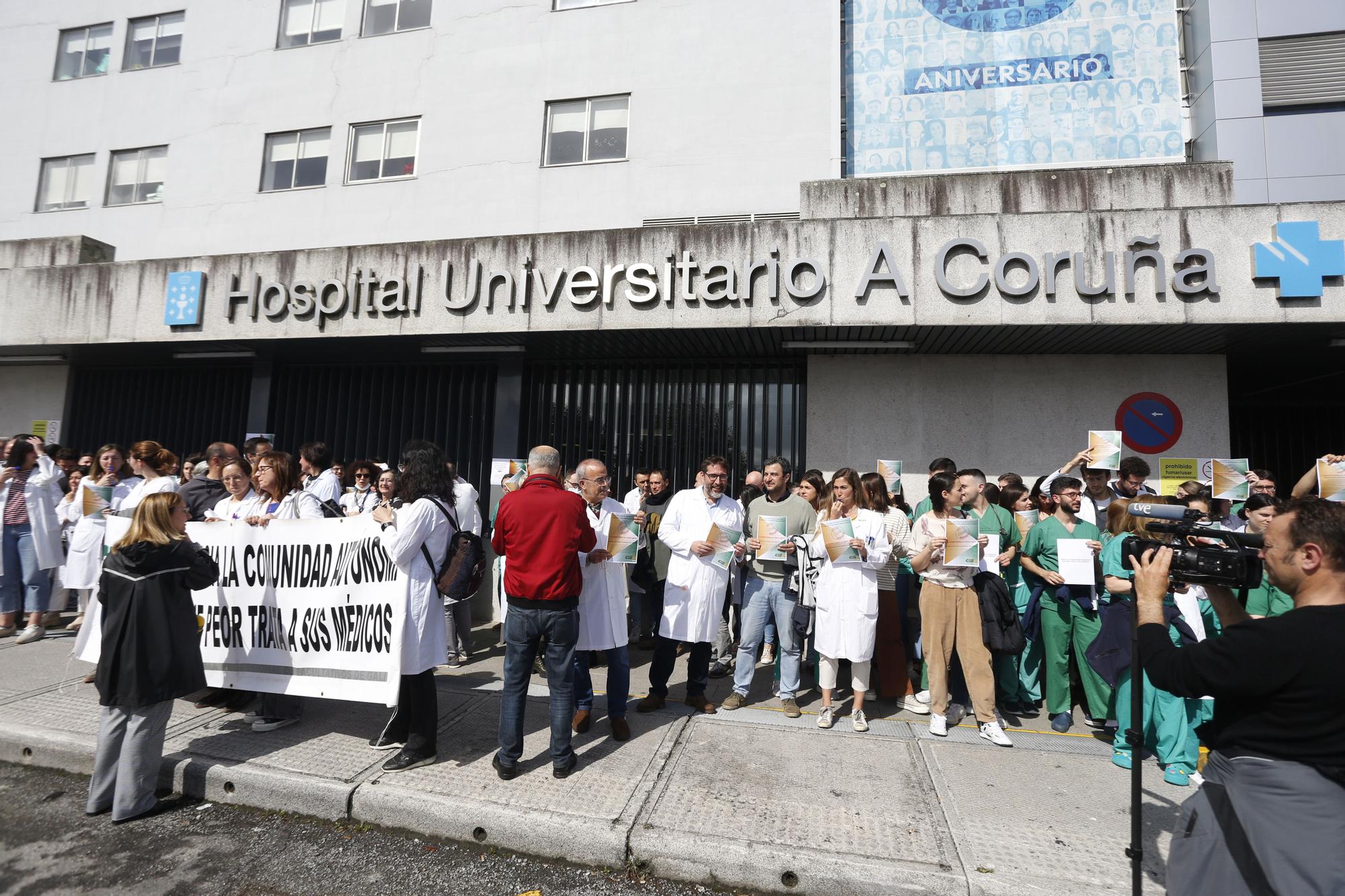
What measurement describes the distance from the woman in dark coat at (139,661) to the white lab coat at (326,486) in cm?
269

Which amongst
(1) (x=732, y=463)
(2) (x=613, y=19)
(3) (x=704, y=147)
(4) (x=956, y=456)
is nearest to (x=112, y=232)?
(2) (x=613, y=19)

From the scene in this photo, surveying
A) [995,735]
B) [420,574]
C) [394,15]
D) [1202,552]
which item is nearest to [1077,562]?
[995,735]

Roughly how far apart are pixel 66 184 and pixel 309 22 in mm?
6127

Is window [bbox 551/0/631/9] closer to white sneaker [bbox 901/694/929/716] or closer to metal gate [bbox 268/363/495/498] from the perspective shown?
metal gate [bbox 268/363/495/498]

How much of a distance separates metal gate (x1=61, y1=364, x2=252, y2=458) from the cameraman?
40.4 ft

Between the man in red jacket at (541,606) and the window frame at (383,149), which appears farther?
the window frame at (383,149)

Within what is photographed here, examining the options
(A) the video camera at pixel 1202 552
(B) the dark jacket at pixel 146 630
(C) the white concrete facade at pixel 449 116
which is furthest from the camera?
(C) the white concrete facade at pixel 449 116

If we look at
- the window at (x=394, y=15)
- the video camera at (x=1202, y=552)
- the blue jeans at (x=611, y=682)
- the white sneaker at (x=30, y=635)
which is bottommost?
the white sneaker at (x=30, y=635)

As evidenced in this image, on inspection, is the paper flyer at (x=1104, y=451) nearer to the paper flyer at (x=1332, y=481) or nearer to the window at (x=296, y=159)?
the paper flyer at (x=1332, y=481)

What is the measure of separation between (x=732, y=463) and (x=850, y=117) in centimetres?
609

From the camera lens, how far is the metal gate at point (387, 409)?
9.80 m

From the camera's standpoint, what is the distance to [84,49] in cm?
1370

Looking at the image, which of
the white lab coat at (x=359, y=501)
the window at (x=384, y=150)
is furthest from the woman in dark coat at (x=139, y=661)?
the window at (x=384, y=150)

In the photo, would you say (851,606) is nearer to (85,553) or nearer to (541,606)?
(541,606)
